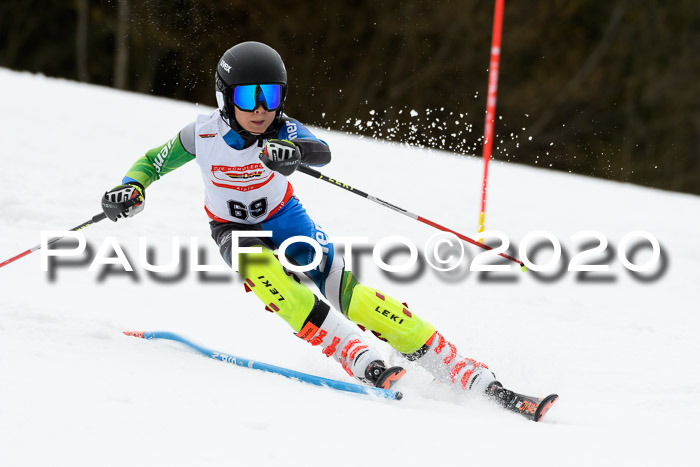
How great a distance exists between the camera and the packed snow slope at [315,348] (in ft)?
7.86

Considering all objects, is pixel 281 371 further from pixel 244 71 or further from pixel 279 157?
pixel 244 71

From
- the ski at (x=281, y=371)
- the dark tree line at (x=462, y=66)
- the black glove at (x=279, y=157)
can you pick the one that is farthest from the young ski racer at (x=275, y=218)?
the dark tree line at (x=462, y=66)

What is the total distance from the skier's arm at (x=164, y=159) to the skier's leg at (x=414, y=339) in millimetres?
940

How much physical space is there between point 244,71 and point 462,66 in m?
16.6

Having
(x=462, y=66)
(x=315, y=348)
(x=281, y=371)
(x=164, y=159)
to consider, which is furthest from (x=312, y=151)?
(x=462, y=66)

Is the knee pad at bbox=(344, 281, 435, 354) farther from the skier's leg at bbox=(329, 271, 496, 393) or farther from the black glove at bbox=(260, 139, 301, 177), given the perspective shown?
the black glove at bbox=(260, 139, 301, 177)

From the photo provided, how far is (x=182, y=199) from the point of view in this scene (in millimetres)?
6512

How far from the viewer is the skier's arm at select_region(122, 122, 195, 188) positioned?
3451 mm

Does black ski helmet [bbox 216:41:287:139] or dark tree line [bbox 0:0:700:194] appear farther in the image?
dark tree line [bbox 0:0:700:194]

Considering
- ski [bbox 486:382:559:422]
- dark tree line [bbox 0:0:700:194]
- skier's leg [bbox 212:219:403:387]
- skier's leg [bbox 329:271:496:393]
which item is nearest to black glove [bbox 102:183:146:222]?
skier's leg [bbox 212:219:403:387]

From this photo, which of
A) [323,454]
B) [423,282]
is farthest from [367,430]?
[423,282]

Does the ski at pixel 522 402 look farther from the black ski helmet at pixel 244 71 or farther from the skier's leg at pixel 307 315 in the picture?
the black ski helmet at pixel 244 71

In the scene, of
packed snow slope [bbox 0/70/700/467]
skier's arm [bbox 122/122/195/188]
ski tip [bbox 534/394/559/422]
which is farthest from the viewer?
skier's arm [bbox 122/122/195/188]

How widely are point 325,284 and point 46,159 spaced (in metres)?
4.24
